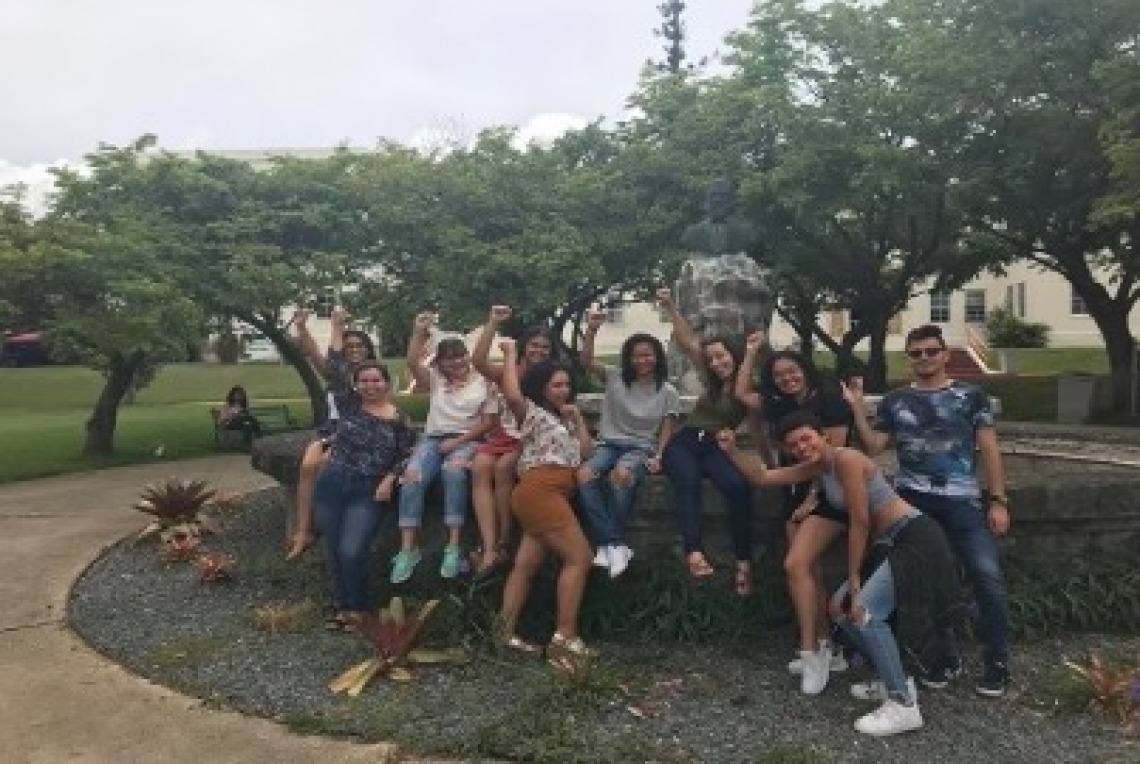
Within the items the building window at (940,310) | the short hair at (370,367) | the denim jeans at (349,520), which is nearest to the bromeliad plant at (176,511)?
the denim jeans at (349,520)

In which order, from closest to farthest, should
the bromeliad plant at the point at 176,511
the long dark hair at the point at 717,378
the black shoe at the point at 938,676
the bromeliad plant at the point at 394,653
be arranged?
the black shoe at the point at 938,676, the bromeliad plant at the point at 394,653, the long dark hair at the point at 717,378, the bromeliad plant at the point at 176,511

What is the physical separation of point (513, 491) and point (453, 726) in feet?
4.14

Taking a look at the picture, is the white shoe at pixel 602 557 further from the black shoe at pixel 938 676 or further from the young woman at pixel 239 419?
the young woman at pixel 239 419

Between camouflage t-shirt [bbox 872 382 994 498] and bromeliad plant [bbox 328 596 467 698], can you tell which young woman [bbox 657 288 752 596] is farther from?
bromeliad plant [bbox 328 596 467 698]

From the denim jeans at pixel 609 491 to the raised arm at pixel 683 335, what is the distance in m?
0.56

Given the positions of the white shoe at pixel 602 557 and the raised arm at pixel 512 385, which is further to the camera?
the raised arm at pixel 512 385

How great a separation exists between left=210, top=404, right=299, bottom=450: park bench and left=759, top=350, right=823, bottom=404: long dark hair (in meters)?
12.6

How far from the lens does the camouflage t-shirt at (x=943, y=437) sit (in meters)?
5.00

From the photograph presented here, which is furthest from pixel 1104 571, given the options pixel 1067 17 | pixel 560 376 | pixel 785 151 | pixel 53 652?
pixel 785 151

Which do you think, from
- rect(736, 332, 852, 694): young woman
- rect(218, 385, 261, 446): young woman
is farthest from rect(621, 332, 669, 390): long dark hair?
rect(218, 385, 261, 446): young woman

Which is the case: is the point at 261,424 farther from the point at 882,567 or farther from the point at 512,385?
the point at 882,567

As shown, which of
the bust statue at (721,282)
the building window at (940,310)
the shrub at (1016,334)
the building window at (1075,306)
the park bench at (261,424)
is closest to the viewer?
the bust statue at (721,282)

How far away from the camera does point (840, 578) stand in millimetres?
5863

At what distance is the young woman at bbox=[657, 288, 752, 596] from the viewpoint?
5625 mm
